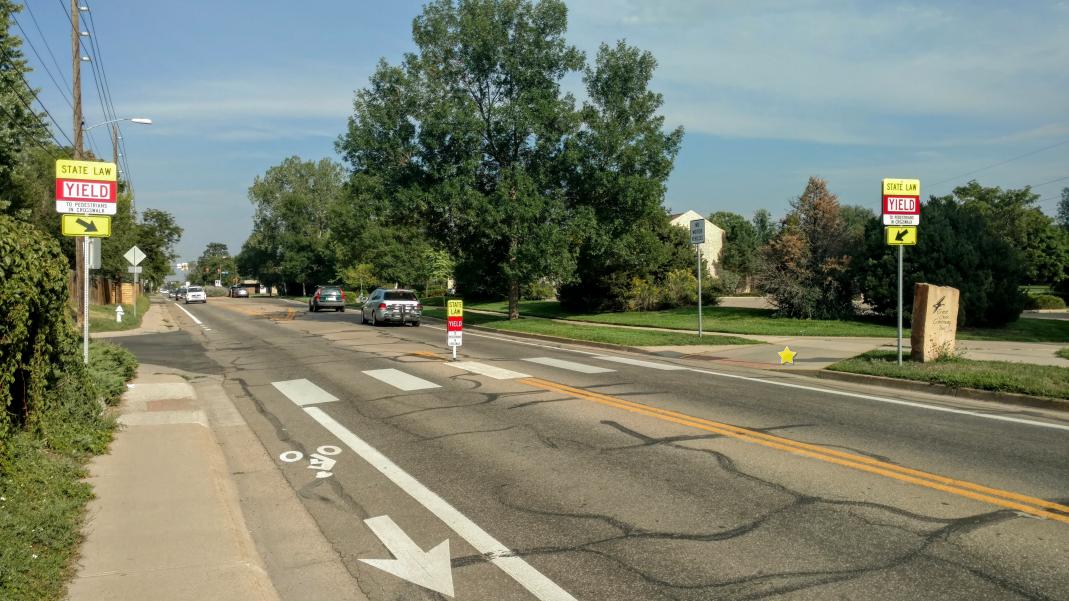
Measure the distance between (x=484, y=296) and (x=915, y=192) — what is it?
39634mm

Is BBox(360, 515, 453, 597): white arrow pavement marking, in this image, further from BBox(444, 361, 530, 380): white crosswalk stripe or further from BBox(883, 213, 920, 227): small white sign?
BBox(883, 213, 920, 227): small white sign

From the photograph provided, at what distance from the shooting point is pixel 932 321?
1304 cm

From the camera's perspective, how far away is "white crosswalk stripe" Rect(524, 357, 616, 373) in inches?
558

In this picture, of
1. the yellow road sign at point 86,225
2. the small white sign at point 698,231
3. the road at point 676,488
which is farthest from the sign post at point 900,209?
the yellow road sign at point 86,225

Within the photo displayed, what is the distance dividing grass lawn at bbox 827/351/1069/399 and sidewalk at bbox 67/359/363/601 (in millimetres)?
9853

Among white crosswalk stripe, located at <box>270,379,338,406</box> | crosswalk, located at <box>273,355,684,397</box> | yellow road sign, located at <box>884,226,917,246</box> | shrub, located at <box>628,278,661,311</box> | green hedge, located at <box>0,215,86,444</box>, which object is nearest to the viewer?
green hedge, located at <box>0,215,86,444</box>

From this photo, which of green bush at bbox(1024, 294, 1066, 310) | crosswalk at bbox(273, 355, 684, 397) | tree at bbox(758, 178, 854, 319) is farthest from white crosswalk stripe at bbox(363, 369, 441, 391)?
green bush at bbox(1024, 294, 1066, 310)

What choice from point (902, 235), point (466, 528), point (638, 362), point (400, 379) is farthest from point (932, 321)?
point (466, 528)

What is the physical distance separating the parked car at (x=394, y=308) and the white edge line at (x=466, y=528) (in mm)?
20284

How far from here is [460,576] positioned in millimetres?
4496

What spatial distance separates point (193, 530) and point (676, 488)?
149 inches

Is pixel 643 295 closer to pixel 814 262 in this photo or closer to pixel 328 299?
pixel 814 262

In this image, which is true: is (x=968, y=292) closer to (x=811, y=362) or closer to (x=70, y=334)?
(x=811, y=362)

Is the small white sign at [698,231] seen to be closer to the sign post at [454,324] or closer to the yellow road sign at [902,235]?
the yellow road sign at [902,235]
